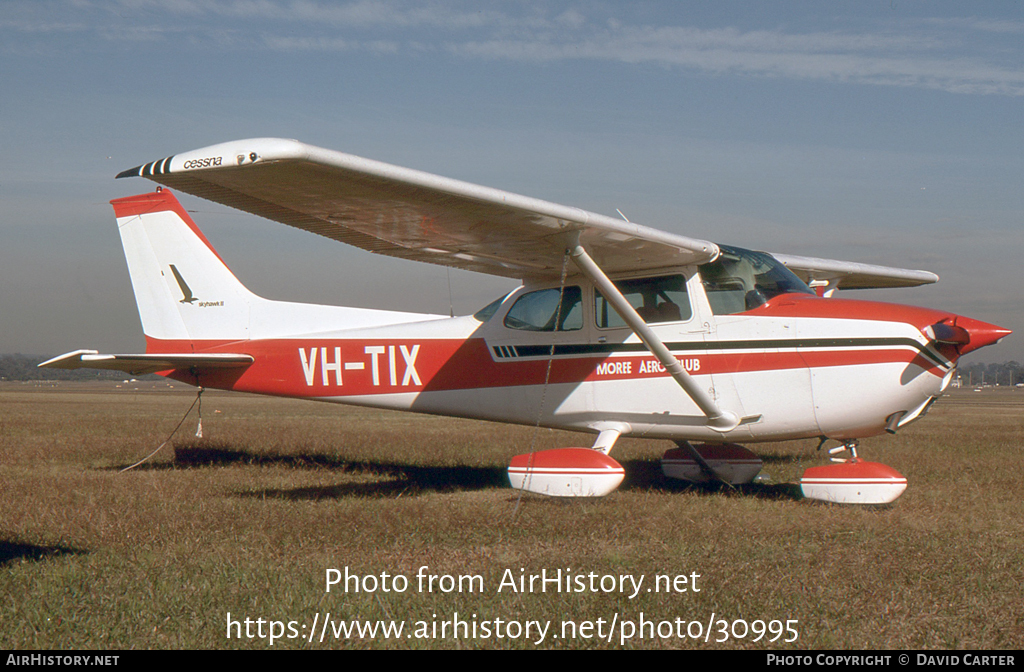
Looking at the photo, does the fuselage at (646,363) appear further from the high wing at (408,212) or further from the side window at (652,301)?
the high wing at (408,212)

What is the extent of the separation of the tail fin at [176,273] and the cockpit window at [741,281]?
6.03 m

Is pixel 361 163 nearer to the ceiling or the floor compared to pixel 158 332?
nearer to the ceiling

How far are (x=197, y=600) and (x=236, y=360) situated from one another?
6358 millimetres

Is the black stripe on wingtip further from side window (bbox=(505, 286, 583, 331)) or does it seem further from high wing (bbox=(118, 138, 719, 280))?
side window (bbox=(505, 286, 583, 331))

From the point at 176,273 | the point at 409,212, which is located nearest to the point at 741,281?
Answer: the point at 409,212

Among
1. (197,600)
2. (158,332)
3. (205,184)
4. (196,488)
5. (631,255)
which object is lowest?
(196,488)

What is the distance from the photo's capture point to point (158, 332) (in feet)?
35.6

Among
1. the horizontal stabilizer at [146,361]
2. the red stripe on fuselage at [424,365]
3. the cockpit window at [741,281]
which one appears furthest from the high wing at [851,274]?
the horizontal stabilizer at [146,361]

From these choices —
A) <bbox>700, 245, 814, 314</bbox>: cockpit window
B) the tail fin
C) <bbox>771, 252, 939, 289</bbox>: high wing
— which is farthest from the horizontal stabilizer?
<bbox>771, 252, 939, 289</bbox>: high wing

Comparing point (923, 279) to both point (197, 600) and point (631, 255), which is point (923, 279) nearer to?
point (631, 255)

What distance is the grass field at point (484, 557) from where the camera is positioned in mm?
3773

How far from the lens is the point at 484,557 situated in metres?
Result: 5.23

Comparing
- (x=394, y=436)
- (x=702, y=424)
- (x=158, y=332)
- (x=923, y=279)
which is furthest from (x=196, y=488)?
(x=923, y=279)

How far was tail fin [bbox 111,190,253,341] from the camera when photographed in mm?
10625
